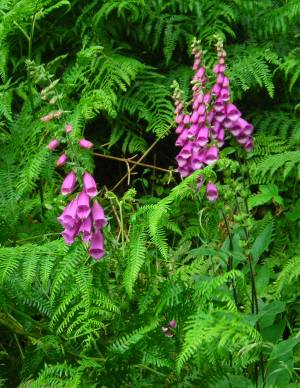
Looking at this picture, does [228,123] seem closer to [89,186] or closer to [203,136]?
[203,136]

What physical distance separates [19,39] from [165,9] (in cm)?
83

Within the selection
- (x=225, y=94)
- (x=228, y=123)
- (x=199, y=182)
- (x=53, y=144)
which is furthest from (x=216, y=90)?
(x=53, y=144)

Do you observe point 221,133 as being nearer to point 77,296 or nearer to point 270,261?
point 270,261

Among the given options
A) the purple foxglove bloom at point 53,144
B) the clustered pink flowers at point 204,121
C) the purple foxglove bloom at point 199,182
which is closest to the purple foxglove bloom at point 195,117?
the clustered pink flowers at point 204,121

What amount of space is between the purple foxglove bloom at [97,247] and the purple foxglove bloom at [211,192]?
0.51 meters

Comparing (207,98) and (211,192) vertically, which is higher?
(207,98)

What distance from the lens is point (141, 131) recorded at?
3.80 metres

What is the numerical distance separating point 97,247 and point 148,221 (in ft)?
0.58

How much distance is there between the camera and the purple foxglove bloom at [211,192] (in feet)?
7.72

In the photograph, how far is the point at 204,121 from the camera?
8.87 ft

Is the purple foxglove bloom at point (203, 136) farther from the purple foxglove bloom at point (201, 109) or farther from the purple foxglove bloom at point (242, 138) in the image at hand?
the purple foxglove bloom at point (242, 138)

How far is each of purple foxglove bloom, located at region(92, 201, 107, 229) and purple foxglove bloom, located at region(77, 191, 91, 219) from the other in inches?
0.9

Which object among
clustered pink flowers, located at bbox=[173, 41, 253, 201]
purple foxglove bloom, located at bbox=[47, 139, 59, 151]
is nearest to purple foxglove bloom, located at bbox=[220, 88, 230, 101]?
clustered pink flowers, located at bbox=[173, 41, 253, 201]

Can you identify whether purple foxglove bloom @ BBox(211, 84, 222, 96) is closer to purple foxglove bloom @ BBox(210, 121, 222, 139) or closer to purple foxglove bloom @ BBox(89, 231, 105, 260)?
purple foxglove bloom @ BBox(210, 121, 222, 139)
